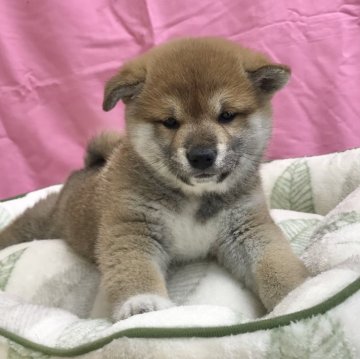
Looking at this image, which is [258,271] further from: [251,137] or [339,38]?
[339,38]

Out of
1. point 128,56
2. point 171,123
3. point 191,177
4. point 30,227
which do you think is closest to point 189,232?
point 191,177

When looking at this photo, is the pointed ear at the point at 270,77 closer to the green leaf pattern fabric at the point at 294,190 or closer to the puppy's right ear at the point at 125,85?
the puppy's right ear at the point at 125,85

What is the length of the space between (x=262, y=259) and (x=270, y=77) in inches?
18.6

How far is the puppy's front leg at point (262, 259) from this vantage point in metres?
1.41

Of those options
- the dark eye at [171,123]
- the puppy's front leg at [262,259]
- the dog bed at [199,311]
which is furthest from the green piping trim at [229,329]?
the dark eye at [171,123]

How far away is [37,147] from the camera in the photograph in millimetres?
2662

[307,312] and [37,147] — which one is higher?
[307,312]

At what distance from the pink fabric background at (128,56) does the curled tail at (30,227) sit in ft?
1.96

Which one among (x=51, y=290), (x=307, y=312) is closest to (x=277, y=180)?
(x=51, y=290)

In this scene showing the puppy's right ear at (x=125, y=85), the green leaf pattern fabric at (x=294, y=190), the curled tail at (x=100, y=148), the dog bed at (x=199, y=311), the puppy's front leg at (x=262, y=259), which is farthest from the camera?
the green leaf pattern fabric at (x=294, y=190)

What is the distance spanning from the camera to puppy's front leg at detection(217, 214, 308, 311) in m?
1.41

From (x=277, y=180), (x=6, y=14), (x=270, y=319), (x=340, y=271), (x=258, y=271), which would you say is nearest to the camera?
(x=270, y=319)

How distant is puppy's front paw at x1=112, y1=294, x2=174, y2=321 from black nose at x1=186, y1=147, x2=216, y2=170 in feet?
1.06

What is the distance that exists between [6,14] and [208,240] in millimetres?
1548
